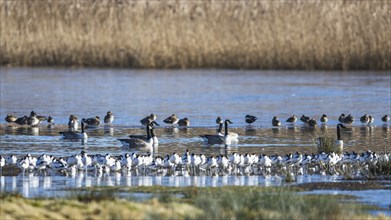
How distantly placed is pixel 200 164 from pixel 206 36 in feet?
78.0

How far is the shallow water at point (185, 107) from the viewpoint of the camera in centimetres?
1966

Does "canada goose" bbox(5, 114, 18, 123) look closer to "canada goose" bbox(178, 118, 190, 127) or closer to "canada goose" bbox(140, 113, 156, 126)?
"canada goose" bbox(140, 113, 156, 126)

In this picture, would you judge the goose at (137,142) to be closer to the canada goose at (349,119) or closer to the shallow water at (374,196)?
the canada goose at (349,119)

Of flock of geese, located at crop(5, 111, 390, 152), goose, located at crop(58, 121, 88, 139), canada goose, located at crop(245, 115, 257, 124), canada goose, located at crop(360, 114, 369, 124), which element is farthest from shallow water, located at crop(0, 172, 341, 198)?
canada goose, located at crop(360, 114, 369, 124)

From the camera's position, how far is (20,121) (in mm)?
24781

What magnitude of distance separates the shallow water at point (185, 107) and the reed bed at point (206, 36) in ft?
2.51

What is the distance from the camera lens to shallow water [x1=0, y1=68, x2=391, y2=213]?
774 inches

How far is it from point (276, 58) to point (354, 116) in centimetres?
1229

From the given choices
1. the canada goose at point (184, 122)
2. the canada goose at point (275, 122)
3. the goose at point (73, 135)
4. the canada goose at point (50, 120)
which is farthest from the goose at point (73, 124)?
the canada goose at point (275, 122)

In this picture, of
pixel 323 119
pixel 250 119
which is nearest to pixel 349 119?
pixel 323 119

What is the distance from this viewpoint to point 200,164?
667 inches

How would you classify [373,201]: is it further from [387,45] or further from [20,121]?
[387,45]

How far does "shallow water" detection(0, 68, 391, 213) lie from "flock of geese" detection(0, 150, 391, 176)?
420mm

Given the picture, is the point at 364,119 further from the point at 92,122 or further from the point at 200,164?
the point at 200,164
